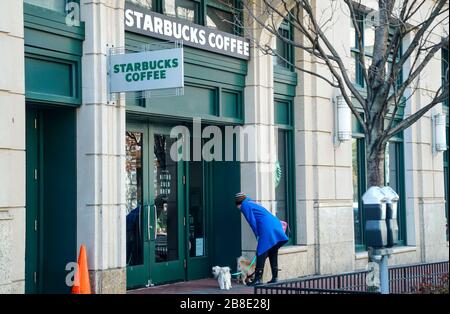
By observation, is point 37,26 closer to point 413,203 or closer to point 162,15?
point 162,15

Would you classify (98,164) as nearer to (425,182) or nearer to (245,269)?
(245,269)

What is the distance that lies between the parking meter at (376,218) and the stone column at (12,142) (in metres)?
4.37

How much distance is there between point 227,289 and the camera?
516 inches

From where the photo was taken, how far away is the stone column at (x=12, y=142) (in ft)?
31.3

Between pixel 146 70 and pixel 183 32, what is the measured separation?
231 centimetres

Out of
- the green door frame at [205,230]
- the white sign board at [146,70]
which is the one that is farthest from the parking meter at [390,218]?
the green door frame at [205,230]

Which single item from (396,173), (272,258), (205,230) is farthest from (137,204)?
(396,173)

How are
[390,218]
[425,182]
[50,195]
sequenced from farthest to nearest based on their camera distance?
[425,182]
[50,195]
[390,218]

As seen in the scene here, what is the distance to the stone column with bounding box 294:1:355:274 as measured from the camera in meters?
15.4

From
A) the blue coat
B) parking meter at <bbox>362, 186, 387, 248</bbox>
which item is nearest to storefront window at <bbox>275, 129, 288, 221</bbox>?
the blue coat

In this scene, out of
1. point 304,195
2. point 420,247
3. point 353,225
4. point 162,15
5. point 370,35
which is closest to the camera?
point 162,15

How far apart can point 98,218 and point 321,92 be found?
647 centimetres

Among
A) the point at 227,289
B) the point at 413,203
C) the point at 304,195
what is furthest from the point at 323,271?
the point at 413,203

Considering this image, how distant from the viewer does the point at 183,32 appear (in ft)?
42.4
